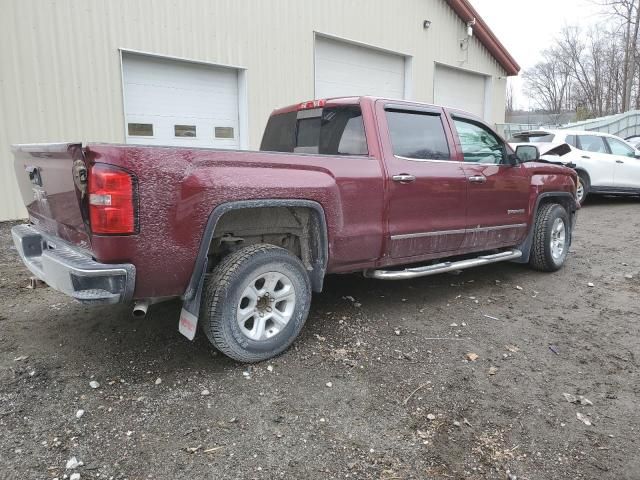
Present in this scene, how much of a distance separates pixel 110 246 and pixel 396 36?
11736mm

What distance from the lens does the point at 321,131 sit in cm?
436

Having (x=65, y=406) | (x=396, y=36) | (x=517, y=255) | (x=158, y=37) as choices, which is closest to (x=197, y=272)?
(x=65, y=406)

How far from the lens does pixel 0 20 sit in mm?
7020

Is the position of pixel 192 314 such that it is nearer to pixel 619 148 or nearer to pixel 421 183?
pixel 421 183

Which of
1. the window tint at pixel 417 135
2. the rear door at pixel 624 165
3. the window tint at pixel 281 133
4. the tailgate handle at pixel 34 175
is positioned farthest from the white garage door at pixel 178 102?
the rear door at pixel 624 165

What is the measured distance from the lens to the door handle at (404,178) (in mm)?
3977

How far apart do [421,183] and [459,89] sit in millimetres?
12507

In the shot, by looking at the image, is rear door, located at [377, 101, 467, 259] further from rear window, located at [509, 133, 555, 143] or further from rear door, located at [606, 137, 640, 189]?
rear door, located at [606, 137, 640, 189]

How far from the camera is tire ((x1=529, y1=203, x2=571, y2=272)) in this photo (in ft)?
18.4

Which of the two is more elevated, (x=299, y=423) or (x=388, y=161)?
(x=388, y=161)

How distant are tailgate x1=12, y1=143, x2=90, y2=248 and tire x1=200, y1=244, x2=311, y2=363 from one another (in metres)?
0.81

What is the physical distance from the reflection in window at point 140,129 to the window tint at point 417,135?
231 inches

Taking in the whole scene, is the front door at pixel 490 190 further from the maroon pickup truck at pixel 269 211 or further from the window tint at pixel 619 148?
the window tint at pixel 619 148

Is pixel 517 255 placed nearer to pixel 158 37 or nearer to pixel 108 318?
pixel 108 318
